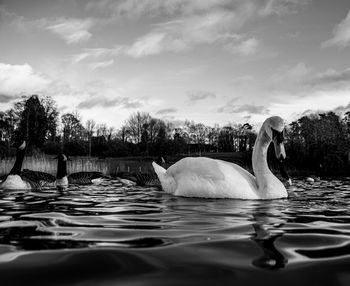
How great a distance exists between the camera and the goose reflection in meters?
1.94

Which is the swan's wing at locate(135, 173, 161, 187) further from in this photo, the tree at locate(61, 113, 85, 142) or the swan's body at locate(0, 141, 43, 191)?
the tree at locate(61, 113, 85, 142)

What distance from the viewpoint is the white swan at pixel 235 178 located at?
250 inches

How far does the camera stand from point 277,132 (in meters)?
6.52

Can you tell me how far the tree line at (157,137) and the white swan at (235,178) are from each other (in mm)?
27676

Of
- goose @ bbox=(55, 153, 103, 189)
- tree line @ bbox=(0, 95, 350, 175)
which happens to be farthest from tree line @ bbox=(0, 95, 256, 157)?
goose @ bbox=(55, 153, 103, 189)

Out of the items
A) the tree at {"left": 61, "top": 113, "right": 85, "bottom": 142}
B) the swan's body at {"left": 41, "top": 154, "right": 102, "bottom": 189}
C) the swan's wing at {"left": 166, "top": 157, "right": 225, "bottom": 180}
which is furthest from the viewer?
the tree at {"left": 61, "top": 113, "right": 85, "bottom": 142}

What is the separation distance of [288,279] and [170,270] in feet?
1.83

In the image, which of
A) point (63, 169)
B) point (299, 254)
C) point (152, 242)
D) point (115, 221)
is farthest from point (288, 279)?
point (63, 169)

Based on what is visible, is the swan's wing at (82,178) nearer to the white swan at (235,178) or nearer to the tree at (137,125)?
the white swan at (235,178)

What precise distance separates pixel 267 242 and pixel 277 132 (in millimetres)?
4222

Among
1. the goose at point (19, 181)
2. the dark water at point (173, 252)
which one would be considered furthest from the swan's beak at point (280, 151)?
the goose at point (19, 181)

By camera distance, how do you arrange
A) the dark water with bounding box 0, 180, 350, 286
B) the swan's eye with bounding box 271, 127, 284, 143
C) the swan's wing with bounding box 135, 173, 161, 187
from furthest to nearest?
1. the swan's wing with bounding box 135, 173, 161, 187
2. the swan's eye with bounding box 271, 127, 284, 143
3. the dark water with bounding box 0, 180, 350, 286

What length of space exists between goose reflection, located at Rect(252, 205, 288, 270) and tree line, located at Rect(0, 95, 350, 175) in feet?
101

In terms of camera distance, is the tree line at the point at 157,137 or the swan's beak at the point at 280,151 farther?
the tree line at the point at 157,137
